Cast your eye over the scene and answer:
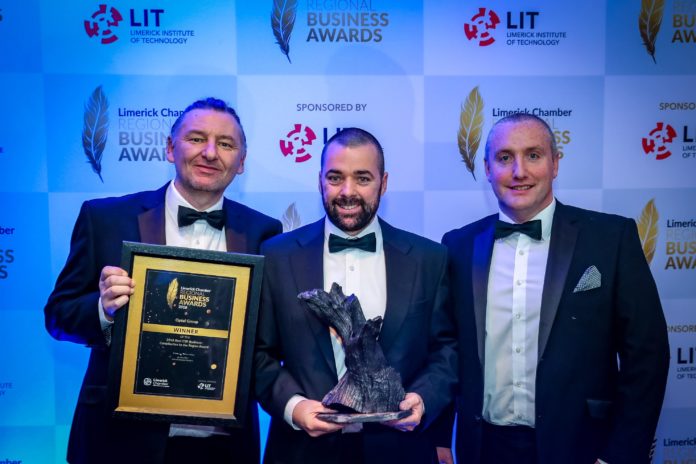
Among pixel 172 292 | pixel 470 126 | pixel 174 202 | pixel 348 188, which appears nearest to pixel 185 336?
pixel 172 292

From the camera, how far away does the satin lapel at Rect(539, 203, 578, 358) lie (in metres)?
2.84

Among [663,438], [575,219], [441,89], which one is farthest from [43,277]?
[663,438]

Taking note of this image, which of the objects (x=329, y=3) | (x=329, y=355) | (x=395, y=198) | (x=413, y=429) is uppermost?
(x=329, y=3)

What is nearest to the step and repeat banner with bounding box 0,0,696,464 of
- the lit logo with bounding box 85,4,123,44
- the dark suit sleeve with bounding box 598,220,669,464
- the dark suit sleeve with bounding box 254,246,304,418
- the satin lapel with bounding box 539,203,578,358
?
the lit logo with bounding box 85,4,123,44

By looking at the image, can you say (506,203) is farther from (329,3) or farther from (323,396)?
(329,3)

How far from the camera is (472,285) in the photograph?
301 cm

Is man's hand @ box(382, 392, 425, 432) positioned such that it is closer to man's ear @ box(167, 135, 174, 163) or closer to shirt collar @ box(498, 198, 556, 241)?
shirt collar @ box(498, 198, 556, 241)

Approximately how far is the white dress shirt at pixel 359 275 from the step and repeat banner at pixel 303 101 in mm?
1516

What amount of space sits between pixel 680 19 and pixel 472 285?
3221 mm

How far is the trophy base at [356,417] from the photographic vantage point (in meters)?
2.33

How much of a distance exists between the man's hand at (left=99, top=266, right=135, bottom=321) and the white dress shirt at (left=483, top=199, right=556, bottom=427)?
188 cm

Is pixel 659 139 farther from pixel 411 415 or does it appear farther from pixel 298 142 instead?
pixel 411 415

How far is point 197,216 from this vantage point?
291 centimetres

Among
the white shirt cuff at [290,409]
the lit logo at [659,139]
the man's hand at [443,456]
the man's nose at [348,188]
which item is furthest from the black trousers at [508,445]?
the lit logo at [659,139]
